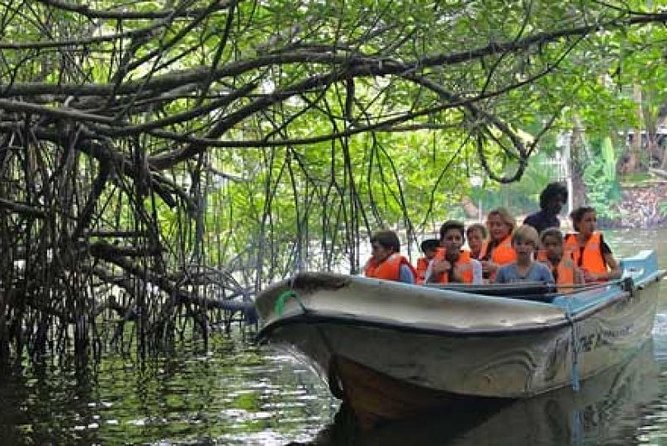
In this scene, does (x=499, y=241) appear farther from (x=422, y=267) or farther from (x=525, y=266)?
(x=525, y=266)

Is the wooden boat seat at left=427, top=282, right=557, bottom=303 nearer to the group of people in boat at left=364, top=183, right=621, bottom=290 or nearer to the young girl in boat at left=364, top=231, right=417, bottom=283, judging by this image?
the group of people in boat at left=364, top=183, right=621, bottom=290

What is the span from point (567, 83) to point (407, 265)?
1.52m

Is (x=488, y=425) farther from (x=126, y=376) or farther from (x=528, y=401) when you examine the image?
(x=126, y=376)

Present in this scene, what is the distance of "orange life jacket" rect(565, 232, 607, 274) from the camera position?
971 cm

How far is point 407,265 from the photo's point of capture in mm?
8273

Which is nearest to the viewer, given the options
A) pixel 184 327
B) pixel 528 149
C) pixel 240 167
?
pixel 528 149

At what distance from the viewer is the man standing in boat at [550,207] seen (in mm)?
9930

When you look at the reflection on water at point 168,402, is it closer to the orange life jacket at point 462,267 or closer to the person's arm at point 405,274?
the person's arm at point 405,274

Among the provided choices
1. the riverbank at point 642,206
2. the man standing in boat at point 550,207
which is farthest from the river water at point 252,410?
the riverbank at point 642,206

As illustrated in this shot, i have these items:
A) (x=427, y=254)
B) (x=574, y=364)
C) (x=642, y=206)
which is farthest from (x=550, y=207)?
(x=642, y=206)

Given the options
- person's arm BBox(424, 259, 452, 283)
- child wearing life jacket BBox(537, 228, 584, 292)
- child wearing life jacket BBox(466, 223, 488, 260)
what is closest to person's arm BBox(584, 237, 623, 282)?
child wearing life jacket BBox(537, 228, 584, 292)

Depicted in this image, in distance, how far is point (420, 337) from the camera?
279 inches

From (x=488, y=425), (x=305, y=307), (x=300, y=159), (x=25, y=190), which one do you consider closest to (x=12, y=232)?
(x=25, y=190)

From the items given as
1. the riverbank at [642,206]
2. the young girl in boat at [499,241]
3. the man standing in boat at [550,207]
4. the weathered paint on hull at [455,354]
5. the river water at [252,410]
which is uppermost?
the riverbank at [642,206]
